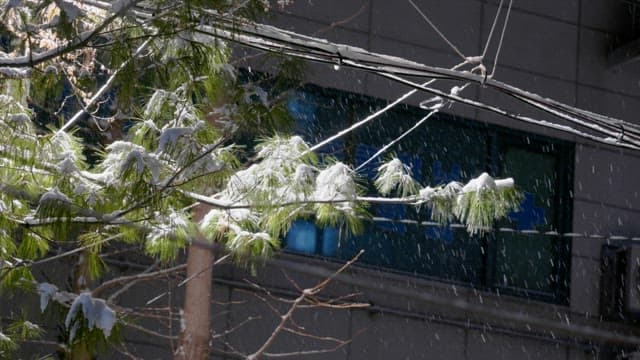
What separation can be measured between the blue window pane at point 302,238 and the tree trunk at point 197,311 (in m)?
2.63

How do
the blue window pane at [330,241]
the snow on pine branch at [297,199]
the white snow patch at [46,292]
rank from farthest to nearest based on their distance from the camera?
the blue window pane at [330,241] < the snow on pine branch at [297,199] < the white snow patch at [46,292]

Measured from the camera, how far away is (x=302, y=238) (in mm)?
12500

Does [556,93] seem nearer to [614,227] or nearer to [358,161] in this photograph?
[614,227]

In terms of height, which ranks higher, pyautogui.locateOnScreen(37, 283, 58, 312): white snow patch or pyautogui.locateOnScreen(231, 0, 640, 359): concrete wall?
pyautogui.locateOnScreen(231, 0, 640, 359): concrete wall

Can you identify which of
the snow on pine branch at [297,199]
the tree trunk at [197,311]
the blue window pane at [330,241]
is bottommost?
the tree trunk at [197,311]

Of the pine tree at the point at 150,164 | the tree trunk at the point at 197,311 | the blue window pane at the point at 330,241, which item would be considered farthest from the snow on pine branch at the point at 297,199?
the blue window pane at the point at 330,241

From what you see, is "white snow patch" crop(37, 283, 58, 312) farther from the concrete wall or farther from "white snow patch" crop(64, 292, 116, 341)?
the concrete wall

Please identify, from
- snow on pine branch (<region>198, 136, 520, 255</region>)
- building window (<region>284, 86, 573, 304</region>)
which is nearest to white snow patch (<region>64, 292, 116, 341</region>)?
snow on pine branch (<region>198, 136, 520, 255</region>)

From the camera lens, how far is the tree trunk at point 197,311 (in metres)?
9.25

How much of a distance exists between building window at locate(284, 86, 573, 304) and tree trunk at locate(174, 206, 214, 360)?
Result: 273 cm

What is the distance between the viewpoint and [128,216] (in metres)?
6.53

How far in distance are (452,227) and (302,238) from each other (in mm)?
1513

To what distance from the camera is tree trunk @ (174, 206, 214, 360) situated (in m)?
9.25

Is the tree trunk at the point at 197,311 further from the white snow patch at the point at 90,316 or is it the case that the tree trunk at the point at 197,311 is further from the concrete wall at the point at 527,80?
the concrete wall at the point at 527,80
